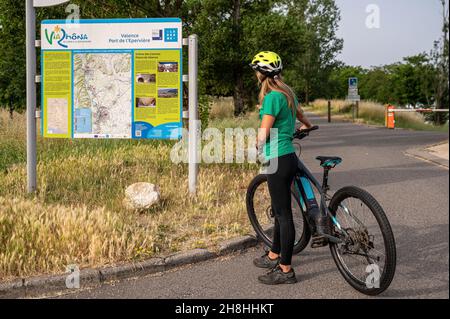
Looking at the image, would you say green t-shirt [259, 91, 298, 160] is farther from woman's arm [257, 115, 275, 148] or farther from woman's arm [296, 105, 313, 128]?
woman's arm [296, 105, 313, 128]

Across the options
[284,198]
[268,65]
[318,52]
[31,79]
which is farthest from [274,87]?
[318,52]

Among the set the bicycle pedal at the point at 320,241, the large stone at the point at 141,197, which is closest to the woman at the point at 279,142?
the bicycle pedal at the point at 320,241

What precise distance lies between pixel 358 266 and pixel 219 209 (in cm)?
266

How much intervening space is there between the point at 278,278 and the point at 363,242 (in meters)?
0.73

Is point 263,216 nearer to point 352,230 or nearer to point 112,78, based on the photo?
point 352,230

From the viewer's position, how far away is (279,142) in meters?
4.17

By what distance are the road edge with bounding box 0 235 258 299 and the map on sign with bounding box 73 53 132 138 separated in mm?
3291

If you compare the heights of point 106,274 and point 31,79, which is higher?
point 31,79

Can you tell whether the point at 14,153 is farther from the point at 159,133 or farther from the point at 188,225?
the point at 188,225

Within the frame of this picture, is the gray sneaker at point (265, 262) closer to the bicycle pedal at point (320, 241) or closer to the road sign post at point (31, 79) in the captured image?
the bicycle pedal at point (320, 241)

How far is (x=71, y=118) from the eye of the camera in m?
7.78

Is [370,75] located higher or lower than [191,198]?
higher

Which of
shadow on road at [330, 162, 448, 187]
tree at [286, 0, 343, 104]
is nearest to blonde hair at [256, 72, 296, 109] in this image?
shadow on road at [330, 162, 448, 187]

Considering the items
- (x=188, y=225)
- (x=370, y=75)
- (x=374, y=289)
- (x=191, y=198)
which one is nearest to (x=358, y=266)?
(x=374, y=289)
